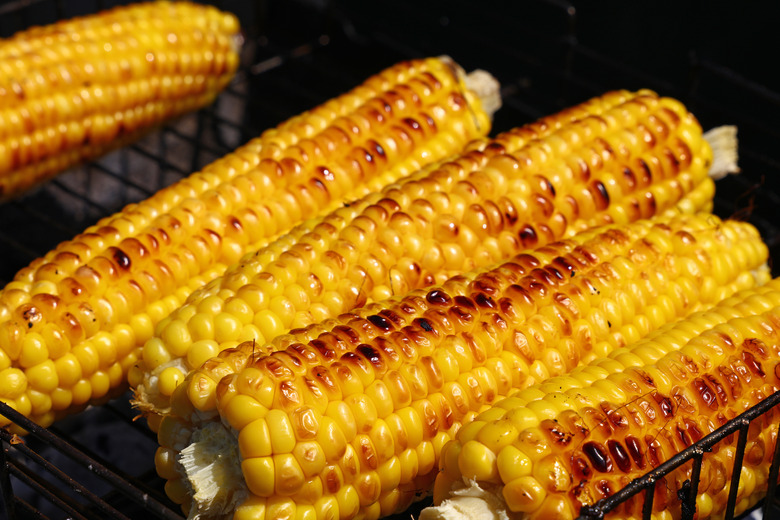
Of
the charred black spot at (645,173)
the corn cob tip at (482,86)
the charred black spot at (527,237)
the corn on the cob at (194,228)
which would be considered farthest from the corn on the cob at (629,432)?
the corn cob tip at (482,86)

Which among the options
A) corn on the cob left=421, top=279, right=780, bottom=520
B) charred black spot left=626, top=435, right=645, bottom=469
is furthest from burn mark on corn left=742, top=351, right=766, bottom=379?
charred black spot left=626, top=435, right=645, bottom=469

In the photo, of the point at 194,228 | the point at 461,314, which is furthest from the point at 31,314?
the point at 461,314

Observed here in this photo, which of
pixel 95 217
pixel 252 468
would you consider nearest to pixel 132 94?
pixel 95 217

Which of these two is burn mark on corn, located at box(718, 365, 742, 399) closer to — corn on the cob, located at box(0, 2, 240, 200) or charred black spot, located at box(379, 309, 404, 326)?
charred black spot, located at box(379, 309, 404, 326)

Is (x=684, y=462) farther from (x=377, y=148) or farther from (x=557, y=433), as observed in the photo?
(x=377, y=148)

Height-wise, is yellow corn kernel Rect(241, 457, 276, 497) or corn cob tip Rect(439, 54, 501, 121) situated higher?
corn cob tip Rect(439, 54, 501, 121)

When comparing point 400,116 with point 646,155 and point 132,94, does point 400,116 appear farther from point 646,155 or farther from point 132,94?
point 132,94
